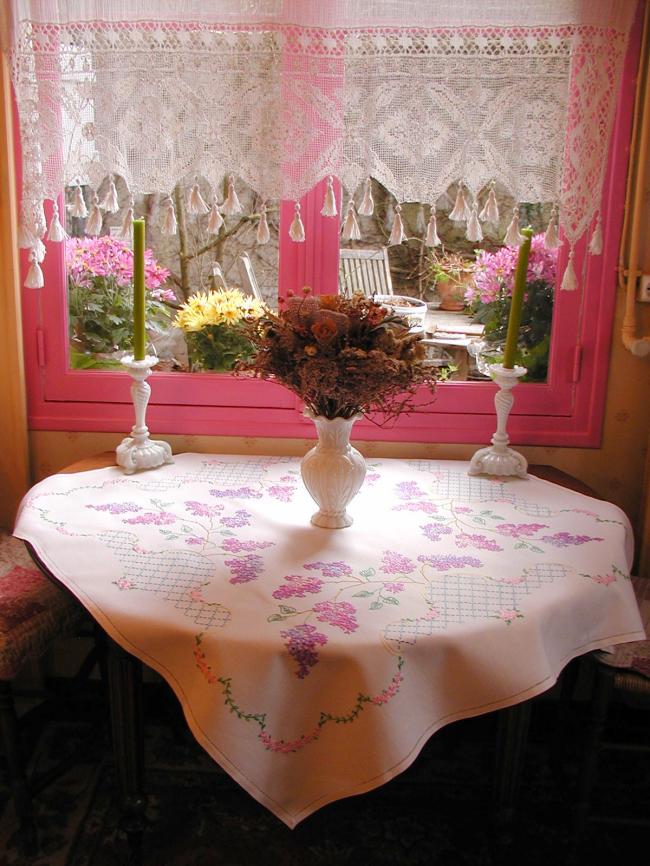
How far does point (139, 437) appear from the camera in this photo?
2.11m

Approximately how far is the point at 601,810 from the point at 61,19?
2.19 metres

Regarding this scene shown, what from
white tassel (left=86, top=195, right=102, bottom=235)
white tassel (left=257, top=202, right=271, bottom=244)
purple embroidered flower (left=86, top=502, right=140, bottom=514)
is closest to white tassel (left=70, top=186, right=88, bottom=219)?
white tassel (left=86, top=195, right=102, bottom=235)

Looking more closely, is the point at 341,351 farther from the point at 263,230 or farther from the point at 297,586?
the point at 263,230

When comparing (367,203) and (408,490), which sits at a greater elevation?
(367,203)

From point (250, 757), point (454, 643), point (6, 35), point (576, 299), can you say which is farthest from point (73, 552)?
point (576, 299)

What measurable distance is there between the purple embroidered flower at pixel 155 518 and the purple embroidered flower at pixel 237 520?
11 centimetres

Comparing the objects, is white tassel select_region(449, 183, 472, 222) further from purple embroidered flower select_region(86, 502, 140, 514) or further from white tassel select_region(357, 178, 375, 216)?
purple embroidered flower select_region(86, 502, 140, 514)

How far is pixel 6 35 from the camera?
194 centimetres

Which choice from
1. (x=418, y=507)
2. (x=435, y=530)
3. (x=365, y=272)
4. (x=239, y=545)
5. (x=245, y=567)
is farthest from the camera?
(x=365, y=272)

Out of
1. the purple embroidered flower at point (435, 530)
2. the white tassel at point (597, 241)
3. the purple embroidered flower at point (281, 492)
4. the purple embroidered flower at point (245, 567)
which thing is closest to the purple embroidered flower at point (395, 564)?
the purple embroidered flower at point (435, 530)

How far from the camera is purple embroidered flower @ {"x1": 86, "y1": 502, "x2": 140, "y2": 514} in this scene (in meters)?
1.85

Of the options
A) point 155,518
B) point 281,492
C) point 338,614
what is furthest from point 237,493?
point 338,614

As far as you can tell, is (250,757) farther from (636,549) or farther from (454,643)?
(636,549)

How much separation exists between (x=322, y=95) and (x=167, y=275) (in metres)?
0.60
